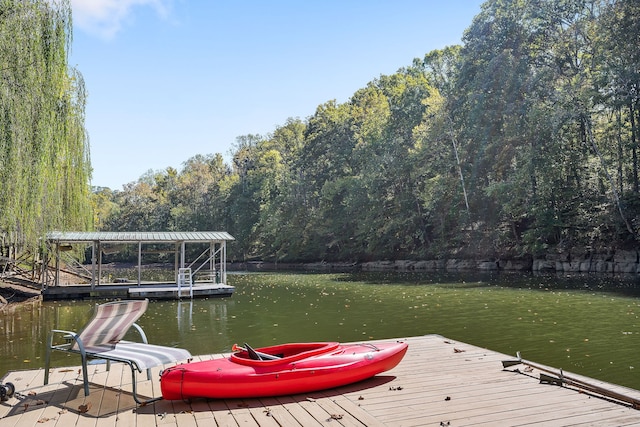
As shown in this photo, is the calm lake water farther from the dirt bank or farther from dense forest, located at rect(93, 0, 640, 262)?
dense forest, located at rect(93, 0, 640, 262)

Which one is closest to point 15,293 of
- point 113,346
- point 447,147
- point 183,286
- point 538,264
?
point 183,286

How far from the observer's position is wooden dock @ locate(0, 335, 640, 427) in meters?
4.35

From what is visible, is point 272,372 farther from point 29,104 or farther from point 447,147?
point 447,147

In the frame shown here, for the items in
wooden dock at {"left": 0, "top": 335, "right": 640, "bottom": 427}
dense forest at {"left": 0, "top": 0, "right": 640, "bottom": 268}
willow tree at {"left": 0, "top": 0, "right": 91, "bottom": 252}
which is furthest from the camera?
dense forest at {"left": 0, "top": 0, "right": 640, "bottom": 268}

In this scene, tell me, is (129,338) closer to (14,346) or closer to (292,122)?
(14,346)

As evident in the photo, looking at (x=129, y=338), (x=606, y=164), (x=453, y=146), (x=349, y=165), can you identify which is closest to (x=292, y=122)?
(x=349, y=165)

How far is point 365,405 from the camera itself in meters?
4.82

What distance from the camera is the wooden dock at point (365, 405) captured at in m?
4.35

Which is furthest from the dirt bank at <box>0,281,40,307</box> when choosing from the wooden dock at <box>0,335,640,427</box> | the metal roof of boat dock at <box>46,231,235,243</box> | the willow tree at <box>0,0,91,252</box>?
the wooden dock at <box>0,335,640,427</box>

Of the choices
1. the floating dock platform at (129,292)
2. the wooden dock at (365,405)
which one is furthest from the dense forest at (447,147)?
the wooden dock at (365,405)

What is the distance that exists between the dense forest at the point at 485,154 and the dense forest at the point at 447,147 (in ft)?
0.40

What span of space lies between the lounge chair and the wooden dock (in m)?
0.28

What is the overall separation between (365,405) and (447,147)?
38973 mm

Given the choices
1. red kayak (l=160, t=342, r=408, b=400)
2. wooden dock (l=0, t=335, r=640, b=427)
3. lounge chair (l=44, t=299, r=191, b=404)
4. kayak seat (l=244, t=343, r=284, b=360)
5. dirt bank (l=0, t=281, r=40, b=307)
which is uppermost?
lounge chair (l=44, t=299, r=191, b=404)
